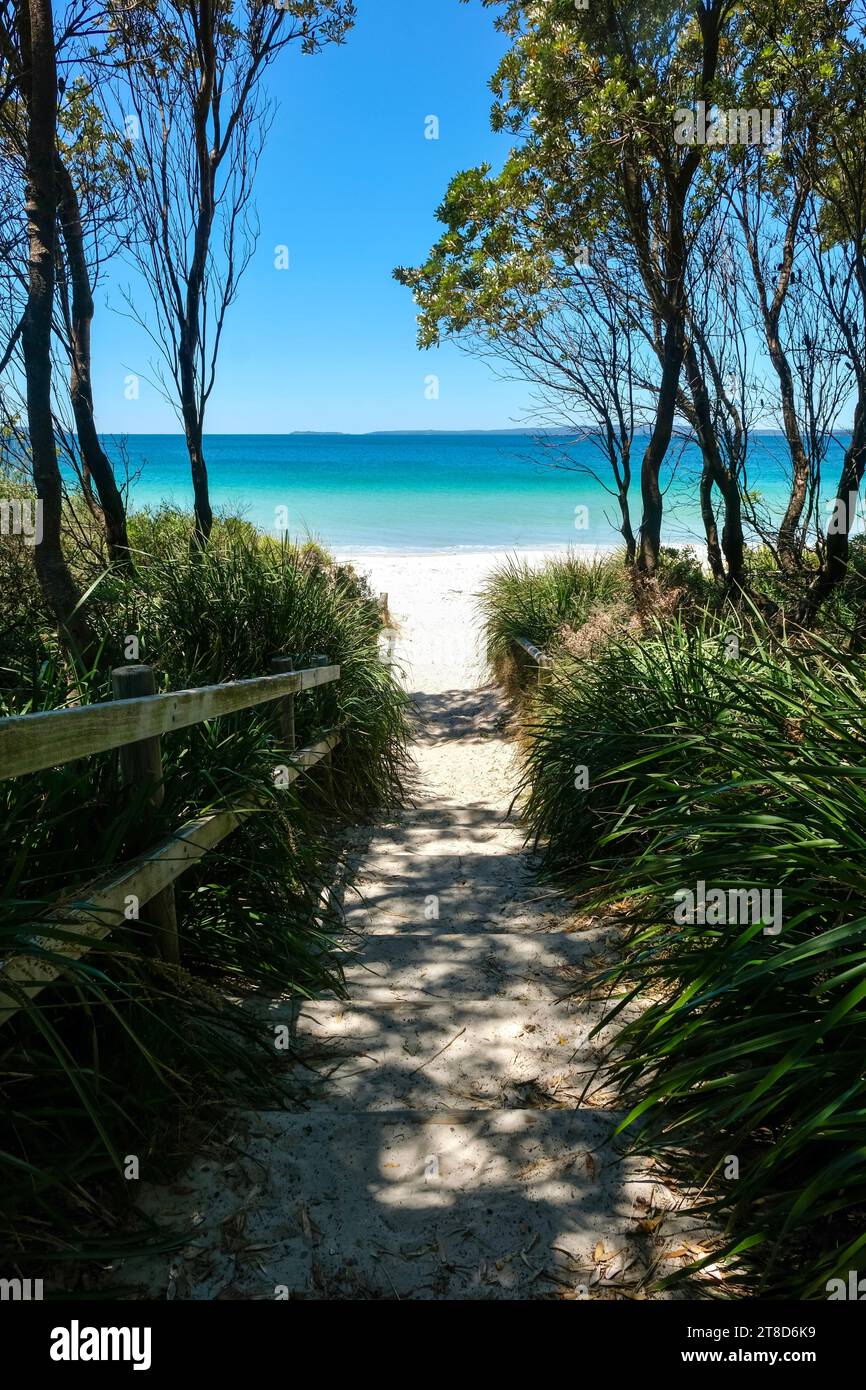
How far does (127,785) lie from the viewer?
8.96 ft

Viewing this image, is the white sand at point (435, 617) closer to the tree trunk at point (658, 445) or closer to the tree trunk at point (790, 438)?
the tree trunk at point (658, 445)

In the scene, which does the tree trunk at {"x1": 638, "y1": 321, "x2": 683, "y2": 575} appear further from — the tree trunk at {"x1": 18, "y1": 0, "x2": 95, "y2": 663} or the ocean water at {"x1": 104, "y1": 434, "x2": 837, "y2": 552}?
the tree trunk at {"x1": 18, "y1": 0, "x2": 95, "y2": 663}

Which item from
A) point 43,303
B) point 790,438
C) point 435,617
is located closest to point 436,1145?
point 43,303

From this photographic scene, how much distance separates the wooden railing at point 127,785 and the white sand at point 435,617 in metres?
5.66

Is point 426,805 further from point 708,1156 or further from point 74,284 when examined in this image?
point 74,284

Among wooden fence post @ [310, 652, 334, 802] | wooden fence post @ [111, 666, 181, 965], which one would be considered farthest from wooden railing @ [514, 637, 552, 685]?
wooden fence post @ [111, 666, 181, 965]

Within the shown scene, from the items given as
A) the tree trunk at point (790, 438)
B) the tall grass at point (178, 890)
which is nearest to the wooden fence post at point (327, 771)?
the tall grass at point (178, 890)

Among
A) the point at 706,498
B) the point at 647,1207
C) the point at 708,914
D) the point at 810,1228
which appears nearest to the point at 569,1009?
the point at 708,914

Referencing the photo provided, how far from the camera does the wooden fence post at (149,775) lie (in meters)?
2.67

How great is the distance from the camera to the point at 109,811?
9.08 ft

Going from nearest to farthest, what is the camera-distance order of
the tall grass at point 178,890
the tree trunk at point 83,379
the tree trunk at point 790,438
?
1. the tall grass at point 178,890
2. the tree trunk at point 83,379
3. the tree trunk at point 790,438

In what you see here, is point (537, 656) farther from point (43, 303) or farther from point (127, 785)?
point (127, 785)

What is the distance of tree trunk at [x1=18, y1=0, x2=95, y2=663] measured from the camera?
396 cm
